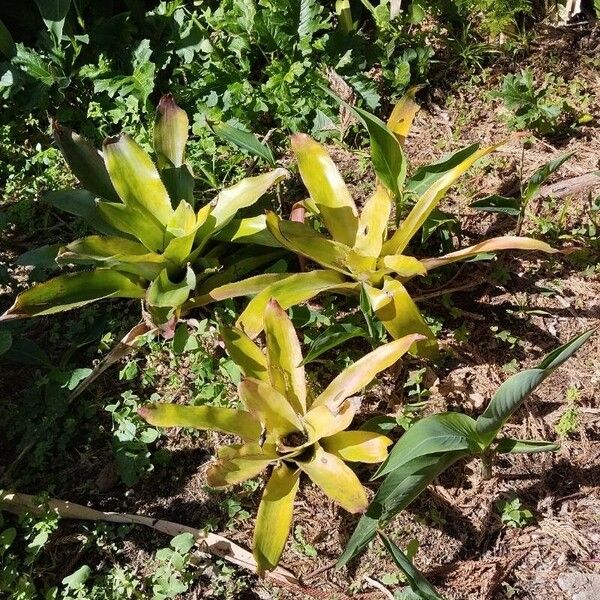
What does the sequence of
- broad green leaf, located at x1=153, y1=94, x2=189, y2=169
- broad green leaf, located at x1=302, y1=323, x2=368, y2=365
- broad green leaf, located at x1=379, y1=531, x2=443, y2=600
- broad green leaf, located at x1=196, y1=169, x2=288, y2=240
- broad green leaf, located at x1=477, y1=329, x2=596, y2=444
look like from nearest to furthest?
broad green leaf, located at x1=477, y1=329, x2=596, y2=444, broad green leaf, located at x1=379, y1=531, x2=443, y2=600, broad green leaf, located at x1=302, y1=323, x2=368, y2=365, broad green leaf, located at x1=196, y1=169, x2=288, y2=240, broad green leaf, located at x1=153, y1=94, x2=189, y2=169

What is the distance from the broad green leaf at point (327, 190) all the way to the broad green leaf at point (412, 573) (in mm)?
1052

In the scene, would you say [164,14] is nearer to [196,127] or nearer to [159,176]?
[196,127]

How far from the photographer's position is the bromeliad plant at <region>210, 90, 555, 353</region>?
2.34m

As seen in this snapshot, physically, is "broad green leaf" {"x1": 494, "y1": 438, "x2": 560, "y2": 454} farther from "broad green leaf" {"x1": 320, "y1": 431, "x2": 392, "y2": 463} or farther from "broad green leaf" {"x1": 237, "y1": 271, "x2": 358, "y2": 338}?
"broad green leaf" {"x1": 237, "y1": 271, "x2": 358, "y2": 338}

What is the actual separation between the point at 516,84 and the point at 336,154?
0.76m

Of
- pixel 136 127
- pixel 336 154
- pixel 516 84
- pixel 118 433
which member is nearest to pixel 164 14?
pixel 136 127

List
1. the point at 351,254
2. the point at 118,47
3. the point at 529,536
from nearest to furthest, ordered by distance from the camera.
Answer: the point at 529,536, the point at 351,254, the point at 118,47

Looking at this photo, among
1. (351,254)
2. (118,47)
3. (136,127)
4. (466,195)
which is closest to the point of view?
(351,254)

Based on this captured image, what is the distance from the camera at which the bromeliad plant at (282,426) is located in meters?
2.10

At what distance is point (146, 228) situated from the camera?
98.6 inches

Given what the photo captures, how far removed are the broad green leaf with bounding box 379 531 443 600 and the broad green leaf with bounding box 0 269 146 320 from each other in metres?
1.24

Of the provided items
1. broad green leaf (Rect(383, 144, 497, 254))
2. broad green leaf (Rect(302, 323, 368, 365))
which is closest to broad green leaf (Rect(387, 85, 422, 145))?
broad green leaf (Rect(383, 144, 497, 254))

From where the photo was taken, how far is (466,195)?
2887mm

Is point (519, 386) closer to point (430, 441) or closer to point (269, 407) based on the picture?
point (430, 441)
